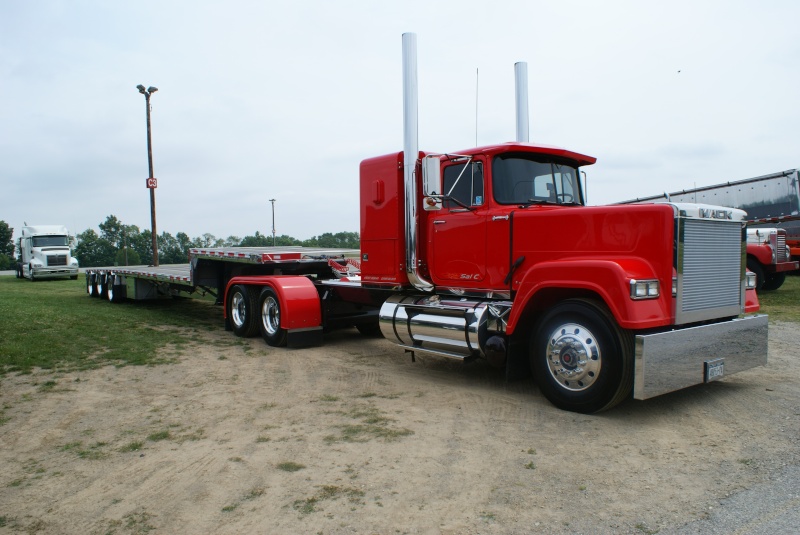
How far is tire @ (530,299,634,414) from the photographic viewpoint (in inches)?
204

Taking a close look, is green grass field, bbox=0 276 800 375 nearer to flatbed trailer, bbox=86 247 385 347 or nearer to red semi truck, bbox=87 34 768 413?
flatbed trailer, bbox=86 247 385 347

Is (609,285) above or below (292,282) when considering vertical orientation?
above

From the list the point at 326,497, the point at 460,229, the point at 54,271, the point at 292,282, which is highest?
the point at 460,229

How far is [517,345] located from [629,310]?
1.46 meters

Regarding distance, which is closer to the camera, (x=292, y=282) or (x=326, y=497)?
(x=326, y=497)

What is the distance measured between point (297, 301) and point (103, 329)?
394 centimetres

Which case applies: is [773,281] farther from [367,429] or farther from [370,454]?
[370,454]

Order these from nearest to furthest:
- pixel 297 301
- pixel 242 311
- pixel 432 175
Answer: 1. pixel 432 175
2. pixel 297 301
3. pixel 242 311

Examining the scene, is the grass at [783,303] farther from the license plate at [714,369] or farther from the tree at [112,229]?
the tree at [112,229]

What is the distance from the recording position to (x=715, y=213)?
5684 mm

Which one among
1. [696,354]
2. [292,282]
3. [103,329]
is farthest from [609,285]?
[103,329]

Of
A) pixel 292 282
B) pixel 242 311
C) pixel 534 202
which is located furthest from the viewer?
pixel 242 311

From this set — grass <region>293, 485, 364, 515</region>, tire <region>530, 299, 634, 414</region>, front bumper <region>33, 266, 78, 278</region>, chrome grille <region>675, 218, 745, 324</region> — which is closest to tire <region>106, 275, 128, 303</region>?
tire <region>530, 299, 634, 414</region>

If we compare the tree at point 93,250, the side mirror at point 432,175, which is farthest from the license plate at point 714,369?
the tree at point 93,250
